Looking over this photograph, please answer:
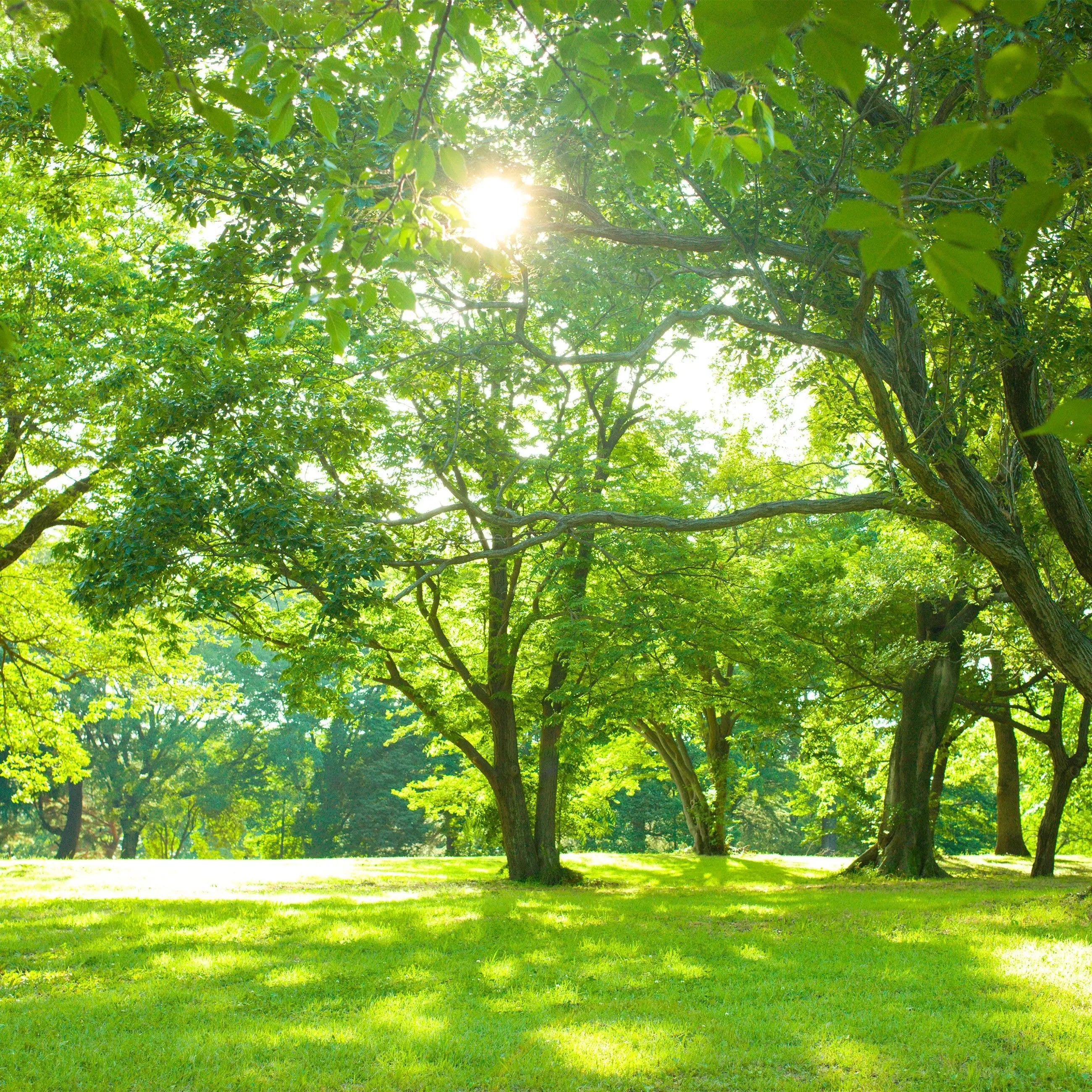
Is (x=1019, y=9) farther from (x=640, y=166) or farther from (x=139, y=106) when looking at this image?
(x=640, y=166)

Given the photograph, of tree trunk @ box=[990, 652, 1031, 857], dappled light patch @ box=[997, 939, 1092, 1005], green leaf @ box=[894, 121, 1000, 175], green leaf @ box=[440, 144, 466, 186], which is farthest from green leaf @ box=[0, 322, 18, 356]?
tree trunk @ box=[990, 652, 1031, 857]

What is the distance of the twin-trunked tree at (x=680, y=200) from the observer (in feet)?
4.19

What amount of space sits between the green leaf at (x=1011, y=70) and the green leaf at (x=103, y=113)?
159 cm

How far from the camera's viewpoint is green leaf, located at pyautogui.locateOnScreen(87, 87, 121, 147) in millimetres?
1795

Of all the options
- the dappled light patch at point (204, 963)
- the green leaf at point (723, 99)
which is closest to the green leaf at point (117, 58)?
the green leaf at point (723, 99)

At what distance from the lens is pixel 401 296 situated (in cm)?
270

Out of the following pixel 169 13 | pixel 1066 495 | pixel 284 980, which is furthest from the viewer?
pixel 1066 495

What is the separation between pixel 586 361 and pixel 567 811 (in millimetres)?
16858

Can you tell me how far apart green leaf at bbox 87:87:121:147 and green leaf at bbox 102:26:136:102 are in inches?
10.1

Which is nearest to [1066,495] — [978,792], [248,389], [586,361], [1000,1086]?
[586,361]

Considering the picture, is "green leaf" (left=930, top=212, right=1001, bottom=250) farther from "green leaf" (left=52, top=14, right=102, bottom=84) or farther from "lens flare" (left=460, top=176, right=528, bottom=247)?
"lens flare" (left=460, top=176, right=528, bottom=247)

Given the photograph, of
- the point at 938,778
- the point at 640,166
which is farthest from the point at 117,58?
the point at 938,778

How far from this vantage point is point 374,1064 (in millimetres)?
4820

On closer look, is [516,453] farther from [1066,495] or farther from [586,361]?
[1066,495]
